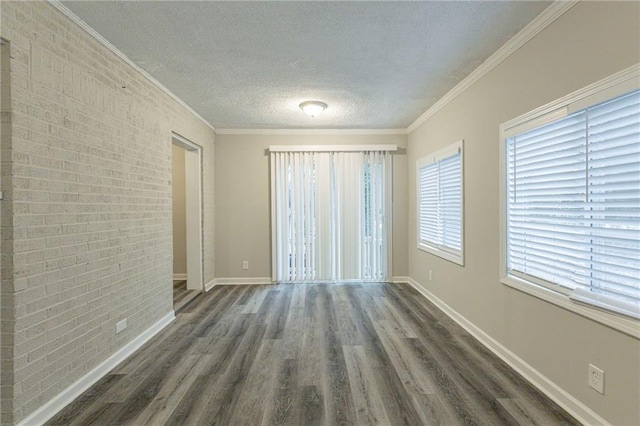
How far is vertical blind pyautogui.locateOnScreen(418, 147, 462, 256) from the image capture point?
11.2ft

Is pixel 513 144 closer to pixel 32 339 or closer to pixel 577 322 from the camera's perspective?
pixel 577 322

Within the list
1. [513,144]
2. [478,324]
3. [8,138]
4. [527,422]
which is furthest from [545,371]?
[8,138]

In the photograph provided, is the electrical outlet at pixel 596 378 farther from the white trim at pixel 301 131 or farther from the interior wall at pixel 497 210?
the white trim at pixel 301 131

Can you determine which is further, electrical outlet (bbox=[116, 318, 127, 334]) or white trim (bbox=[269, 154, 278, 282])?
white trim (bbox=[269, 154, 278, 282])

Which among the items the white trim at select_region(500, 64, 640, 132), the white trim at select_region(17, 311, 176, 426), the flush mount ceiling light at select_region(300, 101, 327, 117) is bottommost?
the white trim at select_region(17, 311, 176, 426)

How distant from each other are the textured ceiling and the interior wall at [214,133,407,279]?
4.50ft

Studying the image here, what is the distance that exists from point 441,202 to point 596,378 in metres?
2.40

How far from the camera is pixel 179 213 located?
17.9ft

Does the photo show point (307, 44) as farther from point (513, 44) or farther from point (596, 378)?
point (596, 378)

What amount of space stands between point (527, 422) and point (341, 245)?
3488mm

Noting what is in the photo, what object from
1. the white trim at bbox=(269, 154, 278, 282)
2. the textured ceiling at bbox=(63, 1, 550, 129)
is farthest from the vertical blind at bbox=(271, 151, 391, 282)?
the textured ceiling at bbox=(63, 1, 550, 129)

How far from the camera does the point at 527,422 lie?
5.82 feet

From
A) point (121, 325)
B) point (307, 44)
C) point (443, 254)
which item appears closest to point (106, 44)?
point (307, 44)

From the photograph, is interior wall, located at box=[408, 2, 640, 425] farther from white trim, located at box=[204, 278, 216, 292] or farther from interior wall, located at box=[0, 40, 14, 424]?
white trim, located at box=[204, 278, 216, 292]
